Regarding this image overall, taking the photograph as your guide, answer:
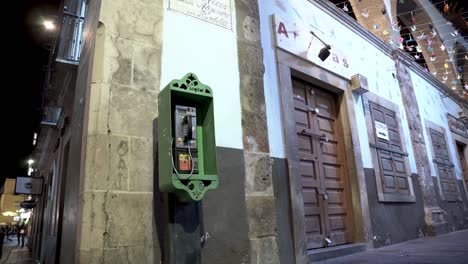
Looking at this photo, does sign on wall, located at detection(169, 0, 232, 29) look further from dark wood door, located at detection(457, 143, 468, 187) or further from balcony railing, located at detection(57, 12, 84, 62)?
dark wood door, located at detection(457, 143, 468, 187)

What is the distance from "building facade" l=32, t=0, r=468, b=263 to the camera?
257 centimetres

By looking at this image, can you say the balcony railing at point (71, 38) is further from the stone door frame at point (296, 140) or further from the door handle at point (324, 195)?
the door handle at point (324, 195)

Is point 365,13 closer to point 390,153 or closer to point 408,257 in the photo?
point 390,153

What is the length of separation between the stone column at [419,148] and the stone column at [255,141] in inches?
195

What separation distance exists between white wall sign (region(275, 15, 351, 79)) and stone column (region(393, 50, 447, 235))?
2.63 m

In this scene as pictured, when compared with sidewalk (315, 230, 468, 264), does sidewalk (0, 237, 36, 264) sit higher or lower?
lower

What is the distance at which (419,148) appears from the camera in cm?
734

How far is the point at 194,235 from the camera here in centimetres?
261

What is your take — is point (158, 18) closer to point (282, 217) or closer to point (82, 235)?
point (82, 235)

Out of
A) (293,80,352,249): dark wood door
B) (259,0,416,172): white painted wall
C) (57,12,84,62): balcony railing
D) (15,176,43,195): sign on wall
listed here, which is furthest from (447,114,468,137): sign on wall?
(15,176,43,195): sign on wall

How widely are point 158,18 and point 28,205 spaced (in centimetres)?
1372

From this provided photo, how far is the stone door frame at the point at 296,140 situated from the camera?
154 inches

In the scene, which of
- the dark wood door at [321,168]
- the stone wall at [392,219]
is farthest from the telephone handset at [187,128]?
the stone wall at [392,219]

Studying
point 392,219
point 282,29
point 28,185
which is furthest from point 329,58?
point 28,185
